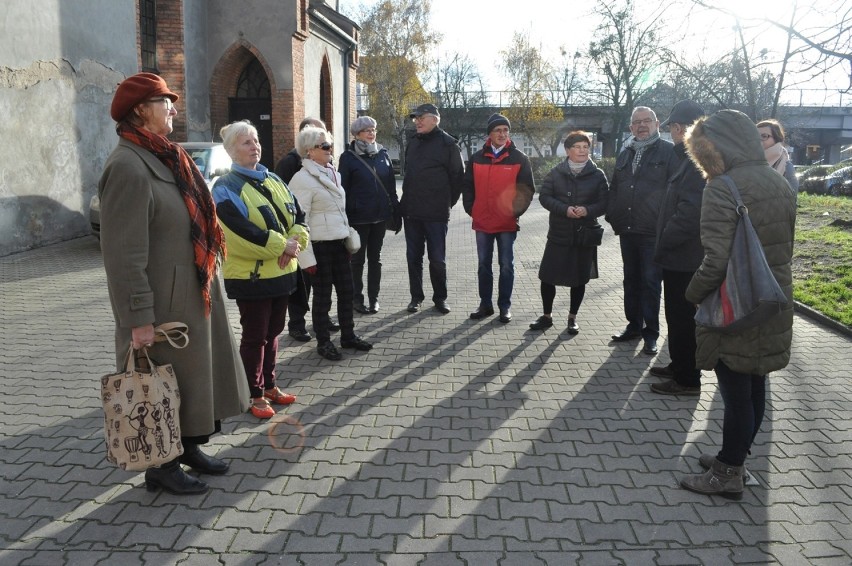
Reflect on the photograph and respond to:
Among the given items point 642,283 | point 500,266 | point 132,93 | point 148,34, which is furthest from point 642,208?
point 148,34

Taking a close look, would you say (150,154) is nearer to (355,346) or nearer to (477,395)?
(477,395)

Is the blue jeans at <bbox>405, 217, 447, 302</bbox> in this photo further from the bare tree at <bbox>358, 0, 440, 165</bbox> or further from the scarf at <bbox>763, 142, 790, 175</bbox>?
the bare tree at <bbox>358, 0, 440, 165</bbox>

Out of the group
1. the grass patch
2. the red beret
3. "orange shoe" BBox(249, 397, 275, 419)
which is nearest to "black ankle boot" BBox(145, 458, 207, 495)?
"orange shoe" BBox(249, 397, 275, 419)

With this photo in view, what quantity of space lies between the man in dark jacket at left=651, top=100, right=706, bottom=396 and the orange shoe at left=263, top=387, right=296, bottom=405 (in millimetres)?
2596

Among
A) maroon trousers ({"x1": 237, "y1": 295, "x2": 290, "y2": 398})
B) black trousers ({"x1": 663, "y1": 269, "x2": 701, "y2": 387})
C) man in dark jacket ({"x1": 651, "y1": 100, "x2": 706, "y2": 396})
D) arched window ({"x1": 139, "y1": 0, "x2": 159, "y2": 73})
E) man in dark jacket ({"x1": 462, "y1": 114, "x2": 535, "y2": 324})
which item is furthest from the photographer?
arched window ({"x1": 139, "y1": 0, "x2": 159, "y2": 73})

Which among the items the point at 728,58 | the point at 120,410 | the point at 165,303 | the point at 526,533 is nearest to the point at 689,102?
the point at 526,533

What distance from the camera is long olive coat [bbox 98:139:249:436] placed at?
3.13 m

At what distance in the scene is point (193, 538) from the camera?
3209mm

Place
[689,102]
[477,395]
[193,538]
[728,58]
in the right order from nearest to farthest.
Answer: [193,538]
[477,395]
[689,102]
[728,58]

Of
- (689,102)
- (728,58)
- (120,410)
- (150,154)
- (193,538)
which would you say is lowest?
(193,538)

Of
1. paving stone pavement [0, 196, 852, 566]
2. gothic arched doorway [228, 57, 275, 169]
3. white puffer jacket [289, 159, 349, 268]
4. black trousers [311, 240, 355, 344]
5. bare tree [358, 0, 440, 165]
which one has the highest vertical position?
bare tree [358, 0, 440, 165]

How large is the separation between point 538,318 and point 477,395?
7.56 feet

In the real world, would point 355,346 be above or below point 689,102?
below

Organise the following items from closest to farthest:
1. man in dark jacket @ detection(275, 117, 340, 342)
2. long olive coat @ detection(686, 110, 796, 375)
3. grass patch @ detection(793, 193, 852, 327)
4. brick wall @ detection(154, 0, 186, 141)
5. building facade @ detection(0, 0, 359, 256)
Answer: long olive coat @ detection(686, 110, 796, 375), man in dark jacket @ detection(275, 117, 340, 342), grass patch @ detection(793, 193, 852, 327), building facade @ detection(0, 0, 359, 256), brick wall @ detection(154, 0, 186, 141)
